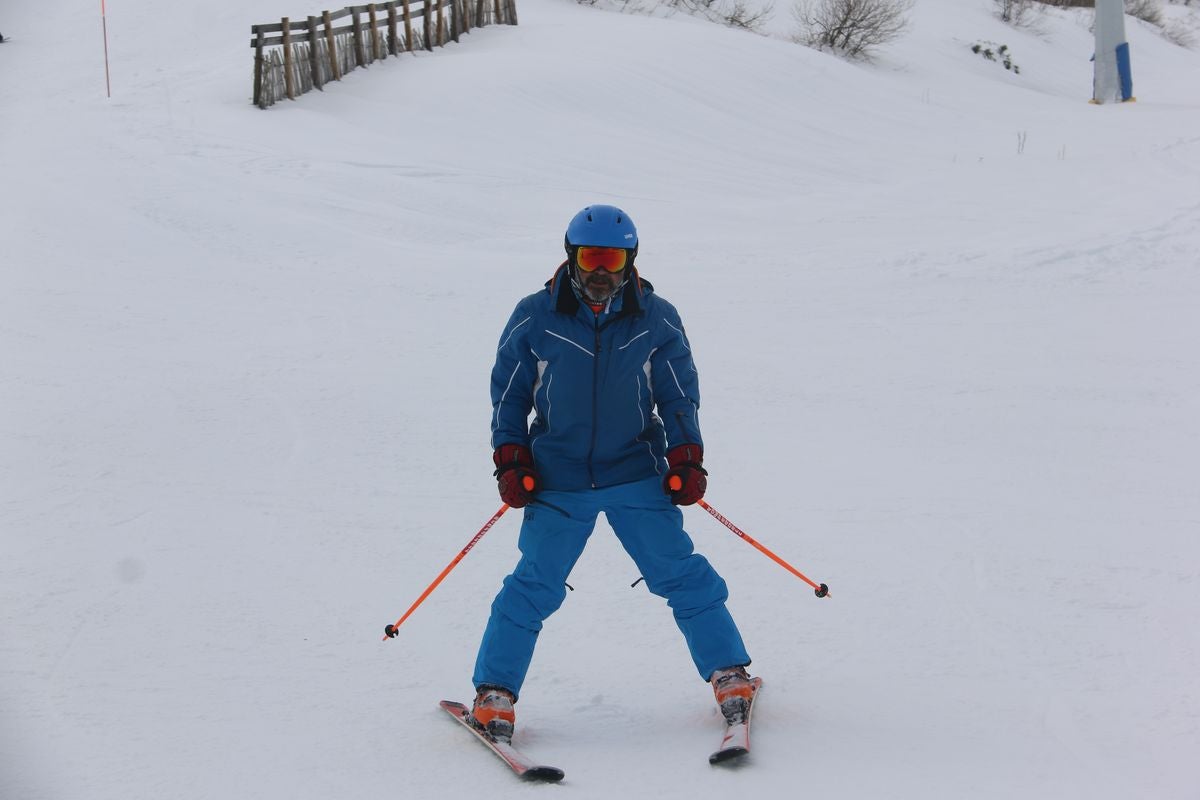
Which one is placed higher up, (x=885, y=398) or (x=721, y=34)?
(x=721, y=34)

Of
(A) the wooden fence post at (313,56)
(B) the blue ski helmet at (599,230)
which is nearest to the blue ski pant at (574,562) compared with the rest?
(B) the blue ski helmet at (599,230)

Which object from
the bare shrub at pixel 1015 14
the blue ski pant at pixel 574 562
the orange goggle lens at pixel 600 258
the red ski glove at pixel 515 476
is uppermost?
the bare shrub at pixel 1015 14

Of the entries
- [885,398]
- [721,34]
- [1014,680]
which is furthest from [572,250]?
[721,34]

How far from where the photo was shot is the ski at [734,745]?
3.54m

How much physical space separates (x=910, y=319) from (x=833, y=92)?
38.8ft

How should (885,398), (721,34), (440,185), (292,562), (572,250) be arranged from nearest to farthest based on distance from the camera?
(572,250)
(292,562)
(885,398)
(440,185)
(721,34)

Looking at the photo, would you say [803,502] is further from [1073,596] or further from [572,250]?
[572,250]

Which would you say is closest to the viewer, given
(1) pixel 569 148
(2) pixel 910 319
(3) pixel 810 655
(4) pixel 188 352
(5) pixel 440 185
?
(3) pixel 810 655

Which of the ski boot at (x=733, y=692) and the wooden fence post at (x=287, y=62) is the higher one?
the wooden fence post at (x=287, y=62)

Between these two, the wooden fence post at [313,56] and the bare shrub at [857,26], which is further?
the bare shrub at [857,26]

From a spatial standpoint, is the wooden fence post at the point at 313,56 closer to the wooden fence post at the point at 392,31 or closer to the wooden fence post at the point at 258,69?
the wooden fence post at the point at 258,69

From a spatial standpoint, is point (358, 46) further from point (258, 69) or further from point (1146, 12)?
point (1146, 12)

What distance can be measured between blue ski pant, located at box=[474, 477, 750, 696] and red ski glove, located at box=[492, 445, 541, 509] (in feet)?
0.28

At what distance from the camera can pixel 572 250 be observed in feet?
11.8
